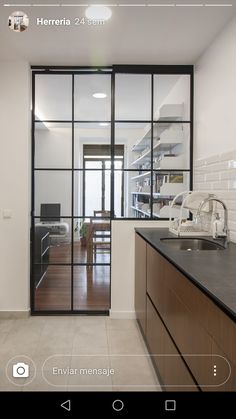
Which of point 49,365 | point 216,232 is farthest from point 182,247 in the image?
point 49,365

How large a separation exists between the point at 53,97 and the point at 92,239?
1.35 meters

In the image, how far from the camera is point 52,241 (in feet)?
10.5

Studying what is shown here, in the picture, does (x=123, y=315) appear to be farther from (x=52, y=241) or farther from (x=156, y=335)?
(x=156, y=335)

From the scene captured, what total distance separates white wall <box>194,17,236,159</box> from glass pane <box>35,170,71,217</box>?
1.20 meters

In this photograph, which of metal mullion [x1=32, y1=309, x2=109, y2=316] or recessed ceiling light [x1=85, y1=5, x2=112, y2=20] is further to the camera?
metal mullion [x1=32, y1=309, x2=109, y2=316]

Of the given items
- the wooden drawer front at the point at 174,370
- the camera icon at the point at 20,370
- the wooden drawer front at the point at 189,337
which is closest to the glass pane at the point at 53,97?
the wooden drawer front at the point at 189,337

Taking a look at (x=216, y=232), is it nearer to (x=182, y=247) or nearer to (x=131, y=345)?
(x=182, y=247)

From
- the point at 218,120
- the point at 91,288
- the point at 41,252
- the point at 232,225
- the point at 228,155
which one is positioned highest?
the point at 218,120

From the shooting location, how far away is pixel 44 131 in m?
3.08

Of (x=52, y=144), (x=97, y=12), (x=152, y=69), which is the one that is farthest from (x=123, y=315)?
(x=97, y=12)

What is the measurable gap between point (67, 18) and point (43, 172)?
5.40 feet

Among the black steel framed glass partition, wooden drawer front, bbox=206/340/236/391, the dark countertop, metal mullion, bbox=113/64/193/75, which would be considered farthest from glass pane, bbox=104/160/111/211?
wooden drawer front, bbox=206/340/236/391

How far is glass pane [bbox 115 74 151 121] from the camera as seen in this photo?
306cm

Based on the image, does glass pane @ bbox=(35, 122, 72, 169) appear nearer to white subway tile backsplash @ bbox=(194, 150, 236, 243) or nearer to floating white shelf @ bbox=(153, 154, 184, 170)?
floating white shelf @ bbox=(153, 154, 184, 170)
